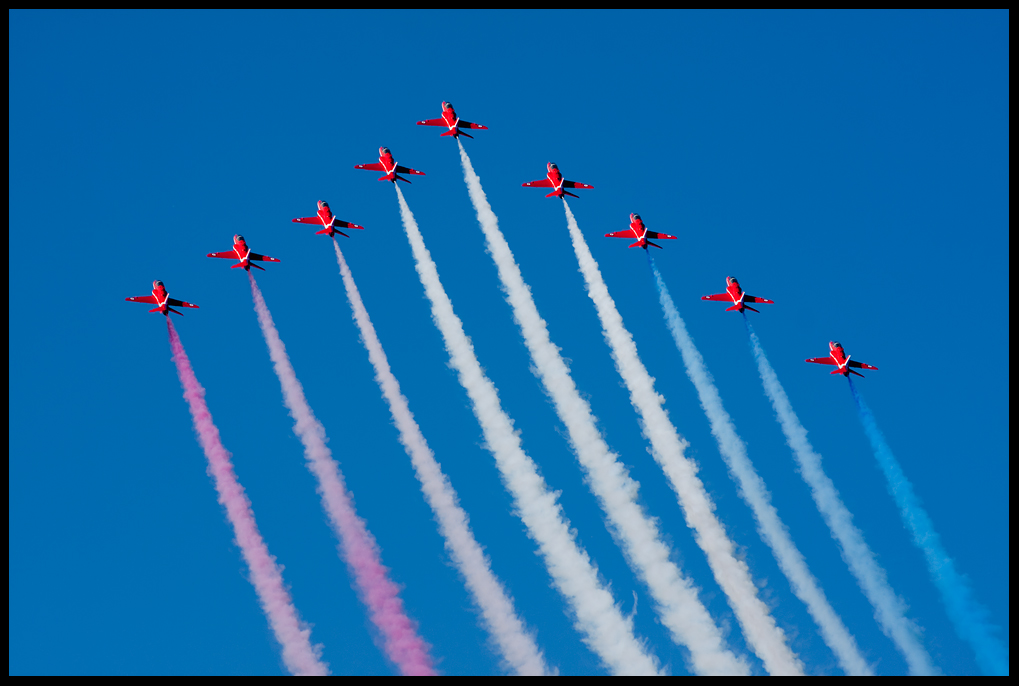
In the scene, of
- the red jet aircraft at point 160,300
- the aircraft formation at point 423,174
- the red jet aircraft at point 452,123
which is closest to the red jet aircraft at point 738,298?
the aircraft formation at point 423,174

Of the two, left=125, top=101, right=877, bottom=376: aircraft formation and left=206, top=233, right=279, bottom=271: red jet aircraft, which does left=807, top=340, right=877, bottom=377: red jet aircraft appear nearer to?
left=125, top=101, right=877, bottom=376: aircraft formation

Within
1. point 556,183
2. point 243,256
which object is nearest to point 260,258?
point 243,256

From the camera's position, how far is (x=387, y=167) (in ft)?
243

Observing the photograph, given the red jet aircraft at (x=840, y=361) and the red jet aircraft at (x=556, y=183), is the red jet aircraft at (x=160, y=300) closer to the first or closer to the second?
the red jet aircraft at (x=556, y=183)

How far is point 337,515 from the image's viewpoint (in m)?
61.8

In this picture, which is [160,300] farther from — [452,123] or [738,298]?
[738,298]

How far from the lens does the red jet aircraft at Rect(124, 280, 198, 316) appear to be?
227 feet

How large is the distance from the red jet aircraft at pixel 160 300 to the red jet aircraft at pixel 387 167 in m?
14.3

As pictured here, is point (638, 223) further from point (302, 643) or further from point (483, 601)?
point (302, 643)

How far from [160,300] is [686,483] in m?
33.0

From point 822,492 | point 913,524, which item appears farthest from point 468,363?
point 913,524

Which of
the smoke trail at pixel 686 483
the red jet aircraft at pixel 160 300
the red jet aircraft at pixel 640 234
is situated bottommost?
the smoke trail at pixel 686 483

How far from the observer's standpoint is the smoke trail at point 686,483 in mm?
59062

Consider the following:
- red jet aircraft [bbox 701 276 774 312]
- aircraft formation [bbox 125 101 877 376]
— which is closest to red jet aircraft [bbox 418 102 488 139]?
aircraft formation [bbox 125 101 877 376]
